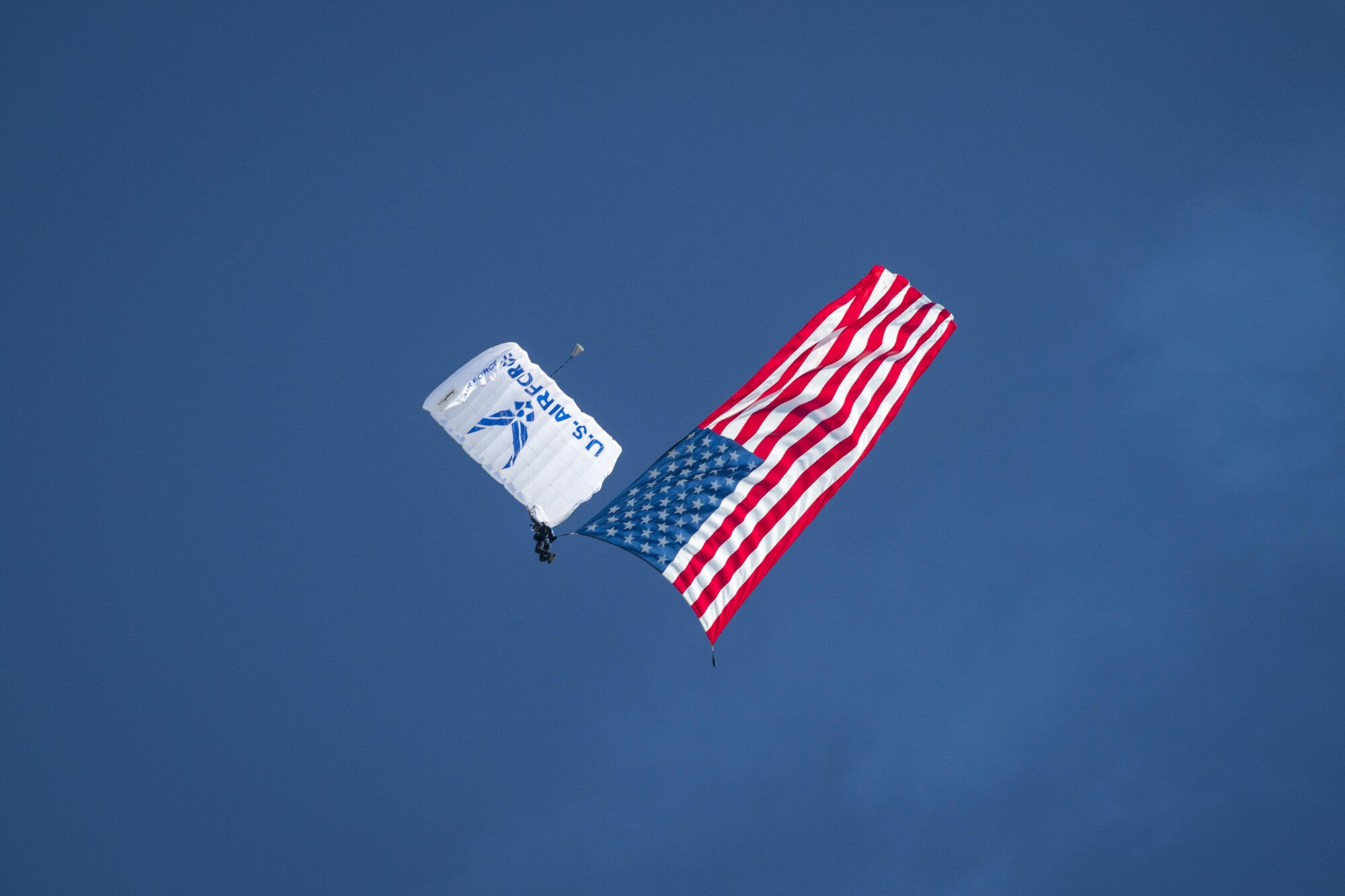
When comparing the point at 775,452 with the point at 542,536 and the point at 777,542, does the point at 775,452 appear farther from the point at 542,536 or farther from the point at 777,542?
the point at 542,536

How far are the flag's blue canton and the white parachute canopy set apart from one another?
6504 mm

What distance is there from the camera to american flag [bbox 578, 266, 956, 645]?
25781mm

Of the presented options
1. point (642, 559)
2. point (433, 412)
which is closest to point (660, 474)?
point (642, 559)

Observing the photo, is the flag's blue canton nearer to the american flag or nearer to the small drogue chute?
the american flag

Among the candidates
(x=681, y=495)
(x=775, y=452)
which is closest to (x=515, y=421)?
(x=681, y=495)

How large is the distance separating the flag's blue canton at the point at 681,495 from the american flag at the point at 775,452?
0.07 ft

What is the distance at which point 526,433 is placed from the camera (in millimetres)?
33281

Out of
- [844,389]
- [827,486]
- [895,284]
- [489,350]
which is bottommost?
[827,486]

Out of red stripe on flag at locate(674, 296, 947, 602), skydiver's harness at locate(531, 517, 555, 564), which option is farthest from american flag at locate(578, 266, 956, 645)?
skydiver's harness at locate(531, 517, 555, 564)

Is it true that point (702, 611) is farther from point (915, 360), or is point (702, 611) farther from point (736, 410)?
point (915, 360)

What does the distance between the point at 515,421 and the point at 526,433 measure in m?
0.42

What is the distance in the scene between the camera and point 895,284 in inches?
1091

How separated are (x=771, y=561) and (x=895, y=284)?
20.7ft

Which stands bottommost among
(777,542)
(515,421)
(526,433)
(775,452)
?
(777,542)
